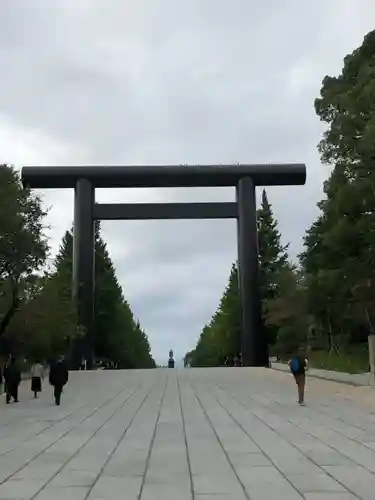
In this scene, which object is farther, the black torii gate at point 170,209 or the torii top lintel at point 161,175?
the torii top lintel at point 161,175

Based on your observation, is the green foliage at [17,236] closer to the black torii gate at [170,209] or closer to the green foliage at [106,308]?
the black torii gate at [170,209]

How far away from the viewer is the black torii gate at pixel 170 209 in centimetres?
4303

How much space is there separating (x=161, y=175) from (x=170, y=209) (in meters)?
2.26

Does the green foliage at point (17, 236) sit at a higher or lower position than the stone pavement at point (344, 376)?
higher

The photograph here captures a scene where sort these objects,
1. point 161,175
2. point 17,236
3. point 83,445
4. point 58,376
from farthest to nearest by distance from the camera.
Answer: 1. point 161,175
2. point 17,236
3. point 58,376
4. point 83,445

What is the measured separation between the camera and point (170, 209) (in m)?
43.1

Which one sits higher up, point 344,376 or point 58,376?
point 58,376

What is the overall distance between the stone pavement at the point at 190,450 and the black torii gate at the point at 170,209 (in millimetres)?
24848

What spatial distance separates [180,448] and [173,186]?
118ft

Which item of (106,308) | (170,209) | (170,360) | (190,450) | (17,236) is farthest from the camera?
(170,360)

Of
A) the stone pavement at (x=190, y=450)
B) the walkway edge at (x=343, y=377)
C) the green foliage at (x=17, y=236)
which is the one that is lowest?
the stone pavement at (x=190, y=450)

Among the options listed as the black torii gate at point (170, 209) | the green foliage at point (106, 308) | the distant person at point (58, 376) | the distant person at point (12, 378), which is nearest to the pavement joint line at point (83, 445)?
the distant person at point (58, 376)

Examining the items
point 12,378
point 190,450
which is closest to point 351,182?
point 12,378

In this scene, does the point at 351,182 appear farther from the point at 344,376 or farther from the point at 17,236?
the point at 17,236
